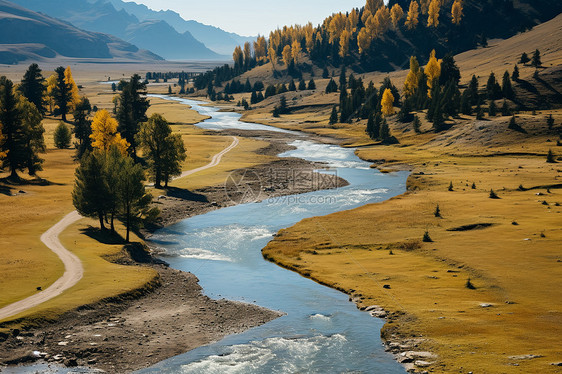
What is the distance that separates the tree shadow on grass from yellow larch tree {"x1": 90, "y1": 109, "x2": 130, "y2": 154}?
111ft

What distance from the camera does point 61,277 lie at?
53.1m

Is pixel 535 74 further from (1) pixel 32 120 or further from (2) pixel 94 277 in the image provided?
(2) pixel 94 277

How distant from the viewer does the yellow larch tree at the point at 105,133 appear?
102438mm

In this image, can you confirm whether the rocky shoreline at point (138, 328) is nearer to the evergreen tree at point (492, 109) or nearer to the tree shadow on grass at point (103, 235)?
the tree shadow on grass at point (103, 235)

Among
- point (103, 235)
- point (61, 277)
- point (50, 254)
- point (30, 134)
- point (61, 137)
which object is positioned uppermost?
point (30, 134)

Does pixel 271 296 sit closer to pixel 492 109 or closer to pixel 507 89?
pixel 492 109

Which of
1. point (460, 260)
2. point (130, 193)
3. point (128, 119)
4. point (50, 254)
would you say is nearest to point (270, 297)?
point (460, 260)

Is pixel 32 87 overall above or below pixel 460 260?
above

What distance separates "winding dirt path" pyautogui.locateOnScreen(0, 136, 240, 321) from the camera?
147 ft

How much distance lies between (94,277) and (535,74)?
179m

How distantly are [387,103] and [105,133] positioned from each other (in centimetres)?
12119

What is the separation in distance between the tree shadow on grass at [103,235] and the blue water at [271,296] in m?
5.28

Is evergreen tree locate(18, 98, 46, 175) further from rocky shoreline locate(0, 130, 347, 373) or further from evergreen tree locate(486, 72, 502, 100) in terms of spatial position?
evergreen tree locate(486, 72, 502, 100)

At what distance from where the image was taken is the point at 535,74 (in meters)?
182
